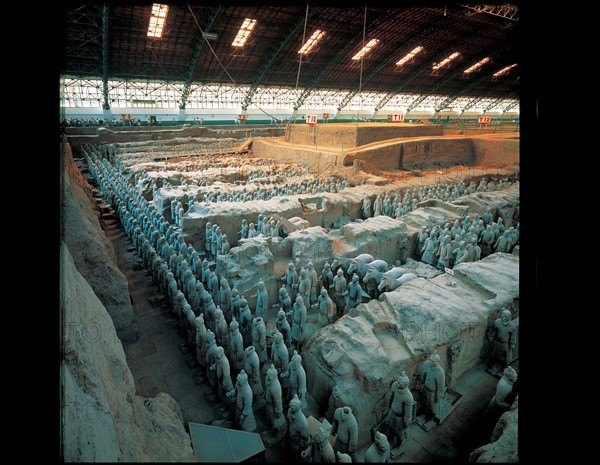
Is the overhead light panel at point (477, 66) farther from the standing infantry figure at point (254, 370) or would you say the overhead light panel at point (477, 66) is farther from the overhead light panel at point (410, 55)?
the standing infantry figure at point (254, 370)

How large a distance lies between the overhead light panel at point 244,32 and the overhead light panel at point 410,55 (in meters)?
11.7

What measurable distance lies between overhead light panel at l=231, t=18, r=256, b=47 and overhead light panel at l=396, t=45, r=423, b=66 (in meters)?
11.7

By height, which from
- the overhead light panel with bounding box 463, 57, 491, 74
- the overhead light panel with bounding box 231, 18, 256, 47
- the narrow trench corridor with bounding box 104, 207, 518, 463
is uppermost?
the overhead light panel with bounding box 463, 57, 491, 74

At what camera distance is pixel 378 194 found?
9.38m

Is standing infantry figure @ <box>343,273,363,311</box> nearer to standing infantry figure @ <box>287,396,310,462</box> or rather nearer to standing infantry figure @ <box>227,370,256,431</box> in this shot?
standing infantry figure @ <box>227,370,256,431</box>

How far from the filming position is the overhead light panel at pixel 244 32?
18547 millimetres

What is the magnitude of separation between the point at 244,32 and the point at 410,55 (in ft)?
40.7

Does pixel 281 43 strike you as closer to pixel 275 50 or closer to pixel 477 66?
pixel 275 50

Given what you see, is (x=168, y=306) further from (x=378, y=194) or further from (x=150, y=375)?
(x=378, y=194)

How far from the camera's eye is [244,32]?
1938 centimetres

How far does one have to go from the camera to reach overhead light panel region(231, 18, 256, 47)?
1855 centimetres

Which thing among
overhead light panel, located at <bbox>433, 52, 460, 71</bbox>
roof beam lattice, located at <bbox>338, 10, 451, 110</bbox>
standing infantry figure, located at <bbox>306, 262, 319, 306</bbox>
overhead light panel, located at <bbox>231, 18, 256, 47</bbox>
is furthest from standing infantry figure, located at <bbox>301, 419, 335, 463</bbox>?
overhead light panel, located at <bbox>433, 52, 460, 71</bbox>
